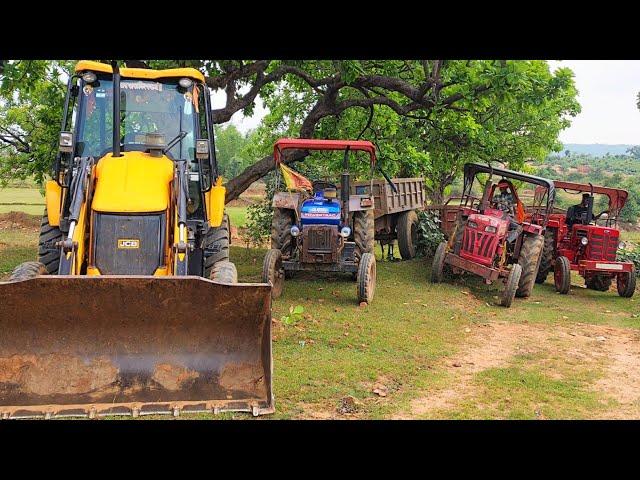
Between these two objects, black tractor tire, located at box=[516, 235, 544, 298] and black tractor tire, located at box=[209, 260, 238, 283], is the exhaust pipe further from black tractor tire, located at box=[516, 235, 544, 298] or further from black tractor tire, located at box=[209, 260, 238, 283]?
black tractor tire, located at box=[516, 235, 544, 298]

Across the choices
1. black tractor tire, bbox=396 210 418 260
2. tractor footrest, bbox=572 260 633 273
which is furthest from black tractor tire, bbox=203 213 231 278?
black tractor tire, bbox=396 210 418 260

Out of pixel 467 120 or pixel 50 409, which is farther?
pixel 467 120

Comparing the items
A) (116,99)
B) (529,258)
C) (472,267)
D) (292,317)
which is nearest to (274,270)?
(292,317)

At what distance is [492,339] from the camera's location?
9.38 meters

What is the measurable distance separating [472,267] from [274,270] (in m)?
3.65

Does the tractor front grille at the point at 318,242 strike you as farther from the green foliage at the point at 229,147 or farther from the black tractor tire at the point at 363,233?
the green foliage at the point at 229,147

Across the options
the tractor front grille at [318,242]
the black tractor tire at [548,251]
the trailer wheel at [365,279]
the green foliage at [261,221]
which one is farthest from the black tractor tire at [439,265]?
the green foliage at [261,221]

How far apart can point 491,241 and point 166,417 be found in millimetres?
8019

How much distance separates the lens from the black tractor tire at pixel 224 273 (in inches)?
267

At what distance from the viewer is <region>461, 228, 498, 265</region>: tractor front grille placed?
12.1 meters

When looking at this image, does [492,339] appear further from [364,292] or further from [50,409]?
[50,409]

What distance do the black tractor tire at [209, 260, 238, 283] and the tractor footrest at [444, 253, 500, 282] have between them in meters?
5.92

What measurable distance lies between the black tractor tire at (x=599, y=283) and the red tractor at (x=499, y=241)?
196cm

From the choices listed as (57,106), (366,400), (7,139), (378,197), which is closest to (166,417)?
(366,400)
